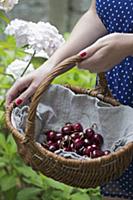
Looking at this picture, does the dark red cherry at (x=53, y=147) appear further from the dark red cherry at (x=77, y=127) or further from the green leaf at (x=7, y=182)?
the green leaf at (x=7, y=182)

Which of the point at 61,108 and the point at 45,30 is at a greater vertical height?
the point at 45,30

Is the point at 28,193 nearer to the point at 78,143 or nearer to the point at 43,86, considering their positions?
the point at 78,143

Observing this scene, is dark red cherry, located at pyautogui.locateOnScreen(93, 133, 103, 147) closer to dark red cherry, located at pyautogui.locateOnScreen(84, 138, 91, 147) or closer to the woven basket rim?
dark red cherry, located at pyautogui.locateOnScreen(84, 138, 91, 147)

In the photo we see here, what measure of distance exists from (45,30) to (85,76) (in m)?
0.49

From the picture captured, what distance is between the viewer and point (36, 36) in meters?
1.41

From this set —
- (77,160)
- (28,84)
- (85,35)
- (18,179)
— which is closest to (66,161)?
(77,160)

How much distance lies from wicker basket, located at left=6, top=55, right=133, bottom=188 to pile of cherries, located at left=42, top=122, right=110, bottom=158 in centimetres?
5

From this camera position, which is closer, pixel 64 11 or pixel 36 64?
pixel 36 64

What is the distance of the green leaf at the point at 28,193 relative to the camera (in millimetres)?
1512

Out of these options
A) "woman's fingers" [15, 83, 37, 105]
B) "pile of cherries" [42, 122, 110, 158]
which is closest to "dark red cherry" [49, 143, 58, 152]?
"pile of cherries" [42, 122, 110, 158]

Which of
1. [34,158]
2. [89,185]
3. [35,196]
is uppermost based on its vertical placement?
[34,158]

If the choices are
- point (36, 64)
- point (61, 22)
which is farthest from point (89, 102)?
point (61, 22)

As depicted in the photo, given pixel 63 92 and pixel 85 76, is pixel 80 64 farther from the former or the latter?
pixel 85 76

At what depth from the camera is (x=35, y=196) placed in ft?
5.05
